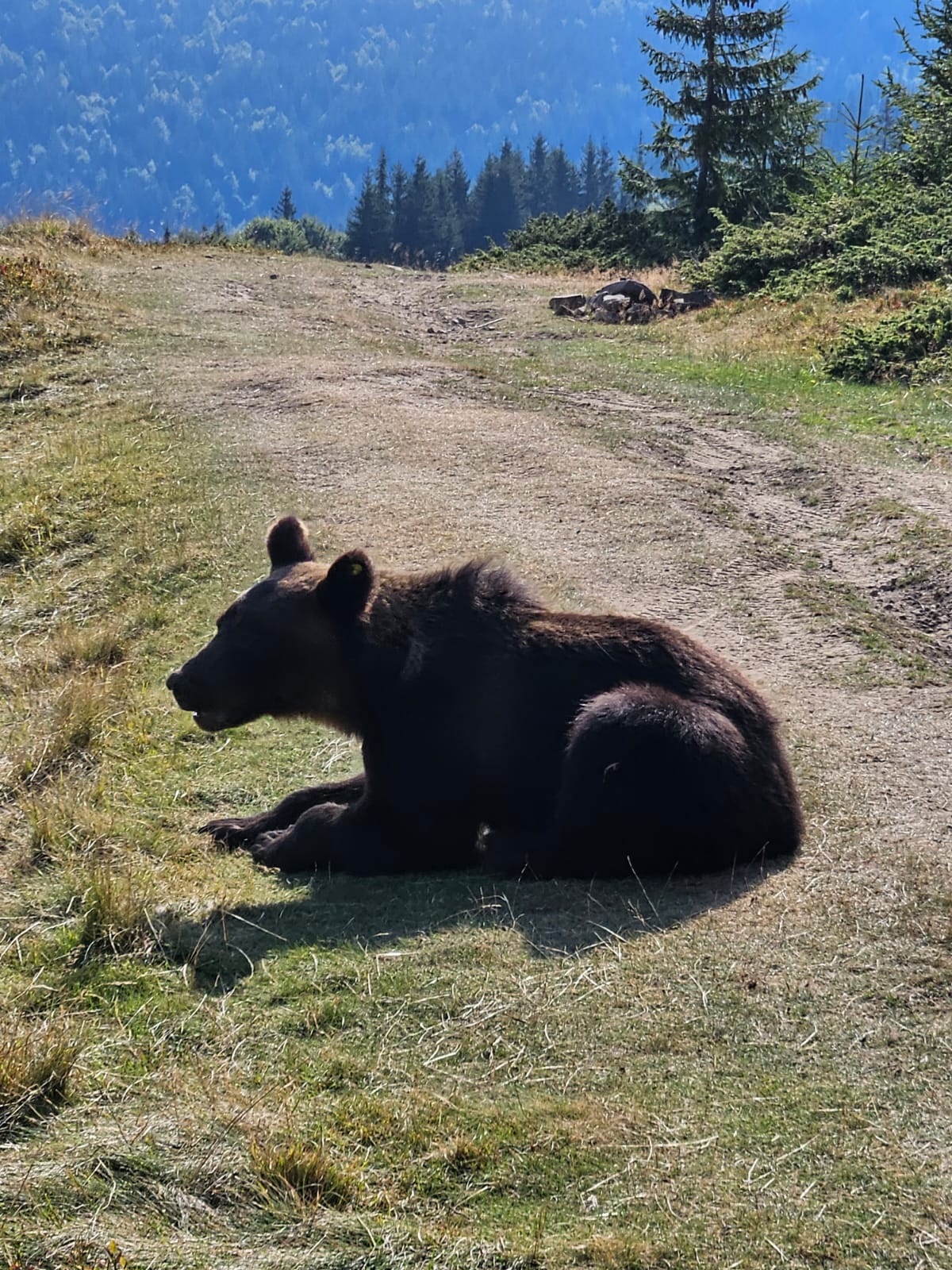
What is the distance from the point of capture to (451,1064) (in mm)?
4242

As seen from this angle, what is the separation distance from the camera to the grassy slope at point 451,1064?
3.43 metres

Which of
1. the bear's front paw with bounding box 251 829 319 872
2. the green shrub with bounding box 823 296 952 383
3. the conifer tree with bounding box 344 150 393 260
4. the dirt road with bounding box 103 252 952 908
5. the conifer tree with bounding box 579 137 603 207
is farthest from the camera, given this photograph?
the conifer tree with bounding box 579 137 603 207

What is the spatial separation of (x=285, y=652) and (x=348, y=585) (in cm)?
59

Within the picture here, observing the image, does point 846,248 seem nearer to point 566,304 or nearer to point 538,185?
Answer: point 566,304

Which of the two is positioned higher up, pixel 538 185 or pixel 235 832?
pixel 538 185

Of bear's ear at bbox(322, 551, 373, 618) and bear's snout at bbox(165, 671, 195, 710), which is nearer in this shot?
bear's ear at bbox(322, 551, 373, 618)

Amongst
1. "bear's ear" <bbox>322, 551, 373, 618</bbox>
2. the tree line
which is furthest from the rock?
the tree line

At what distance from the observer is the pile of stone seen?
23.4 meters

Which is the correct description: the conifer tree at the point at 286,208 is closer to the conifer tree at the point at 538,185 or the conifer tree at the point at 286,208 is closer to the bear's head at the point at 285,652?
the conifer tree at the point at 538,185

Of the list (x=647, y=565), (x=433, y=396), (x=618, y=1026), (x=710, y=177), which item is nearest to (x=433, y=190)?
(x=710, y=177)

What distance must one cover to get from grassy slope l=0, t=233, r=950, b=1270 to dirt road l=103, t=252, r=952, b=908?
0.93 meters

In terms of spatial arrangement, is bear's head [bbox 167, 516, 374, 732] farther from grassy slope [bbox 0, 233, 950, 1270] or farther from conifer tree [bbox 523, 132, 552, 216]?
conifer tree [bbox 523, 132, 552, 216]

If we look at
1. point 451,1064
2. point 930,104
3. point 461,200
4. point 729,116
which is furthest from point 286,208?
point 451,1064

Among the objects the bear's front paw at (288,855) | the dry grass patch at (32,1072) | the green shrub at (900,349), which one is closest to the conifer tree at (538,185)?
the green shrub at (900,349)
